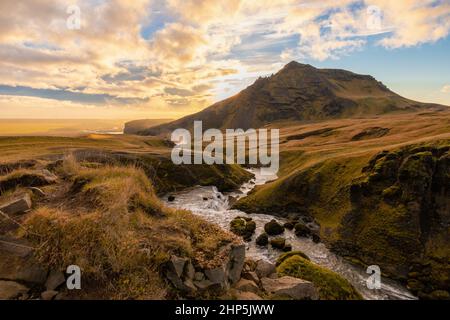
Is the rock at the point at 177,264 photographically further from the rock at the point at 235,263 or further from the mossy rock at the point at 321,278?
the mossy rock at the point at 321,278

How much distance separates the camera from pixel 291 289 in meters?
14.5

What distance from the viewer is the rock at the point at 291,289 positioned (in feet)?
47.0

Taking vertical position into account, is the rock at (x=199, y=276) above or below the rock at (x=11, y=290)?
below

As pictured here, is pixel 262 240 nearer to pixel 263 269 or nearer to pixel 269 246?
pixel 269 246

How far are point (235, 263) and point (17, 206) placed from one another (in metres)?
11.0

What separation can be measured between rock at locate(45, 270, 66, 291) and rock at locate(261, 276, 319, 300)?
9.53 meters

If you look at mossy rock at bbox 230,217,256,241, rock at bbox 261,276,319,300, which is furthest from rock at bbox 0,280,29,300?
mossy rock at bbox 230,217,256,241

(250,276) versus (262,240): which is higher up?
(250,276)

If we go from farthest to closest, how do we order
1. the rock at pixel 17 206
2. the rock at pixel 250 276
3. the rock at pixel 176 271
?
1. the rock at pixel 250 276
2. the rock at pixel 17 206
3. the rock at pixel 176 271

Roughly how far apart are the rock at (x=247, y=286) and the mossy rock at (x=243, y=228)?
2802 cm

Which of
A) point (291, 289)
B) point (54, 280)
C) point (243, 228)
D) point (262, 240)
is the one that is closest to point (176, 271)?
point (54, 280)

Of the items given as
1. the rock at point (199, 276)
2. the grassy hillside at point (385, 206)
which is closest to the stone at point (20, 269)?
the rock at point (199, 276)
